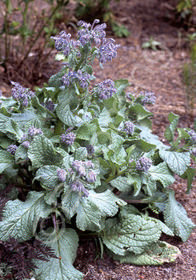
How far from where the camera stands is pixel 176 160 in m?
2.40

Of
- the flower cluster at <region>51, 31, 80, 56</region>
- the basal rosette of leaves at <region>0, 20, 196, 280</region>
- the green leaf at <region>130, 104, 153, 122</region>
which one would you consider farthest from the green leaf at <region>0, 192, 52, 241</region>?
the green leaf at <region>130, 104, 153, 122</region>

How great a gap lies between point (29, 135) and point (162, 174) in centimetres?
91

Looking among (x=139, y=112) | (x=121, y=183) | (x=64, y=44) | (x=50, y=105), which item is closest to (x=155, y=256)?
(x=121, y=183)

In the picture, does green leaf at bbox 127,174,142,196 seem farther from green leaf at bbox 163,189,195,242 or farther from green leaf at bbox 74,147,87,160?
green leaf at bbox 163,189,195,242

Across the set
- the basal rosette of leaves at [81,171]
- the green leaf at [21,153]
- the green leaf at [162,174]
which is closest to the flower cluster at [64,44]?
the basal rosette of leaves at [81,171]

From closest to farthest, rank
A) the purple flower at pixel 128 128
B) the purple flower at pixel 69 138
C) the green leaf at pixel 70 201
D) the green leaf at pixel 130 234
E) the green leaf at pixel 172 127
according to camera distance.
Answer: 1. the green leaf at pixel 70 201
2. the purple flower at pixel 69 138
3. the green leaf at pixel 130 234
4. the purple flower at pixel 128 128
5. the green leaf at pixel 172 127

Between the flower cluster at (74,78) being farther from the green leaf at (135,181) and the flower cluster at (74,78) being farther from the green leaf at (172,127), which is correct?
the green leaf at (172,127)

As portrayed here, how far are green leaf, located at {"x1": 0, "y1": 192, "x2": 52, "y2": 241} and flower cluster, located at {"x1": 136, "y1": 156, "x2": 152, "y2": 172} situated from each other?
1.91 ft

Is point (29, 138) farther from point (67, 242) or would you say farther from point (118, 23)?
point (118, 23)

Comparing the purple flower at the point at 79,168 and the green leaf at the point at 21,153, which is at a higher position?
the purple flower at the point at 79,168

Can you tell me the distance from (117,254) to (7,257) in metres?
0.73

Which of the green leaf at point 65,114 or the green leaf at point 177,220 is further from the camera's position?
the green leaf at point 177,220

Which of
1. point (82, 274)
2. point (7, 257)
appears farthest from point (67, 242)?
point (7, 257)

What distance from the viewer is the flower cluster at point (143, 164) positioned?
205 centimetres
